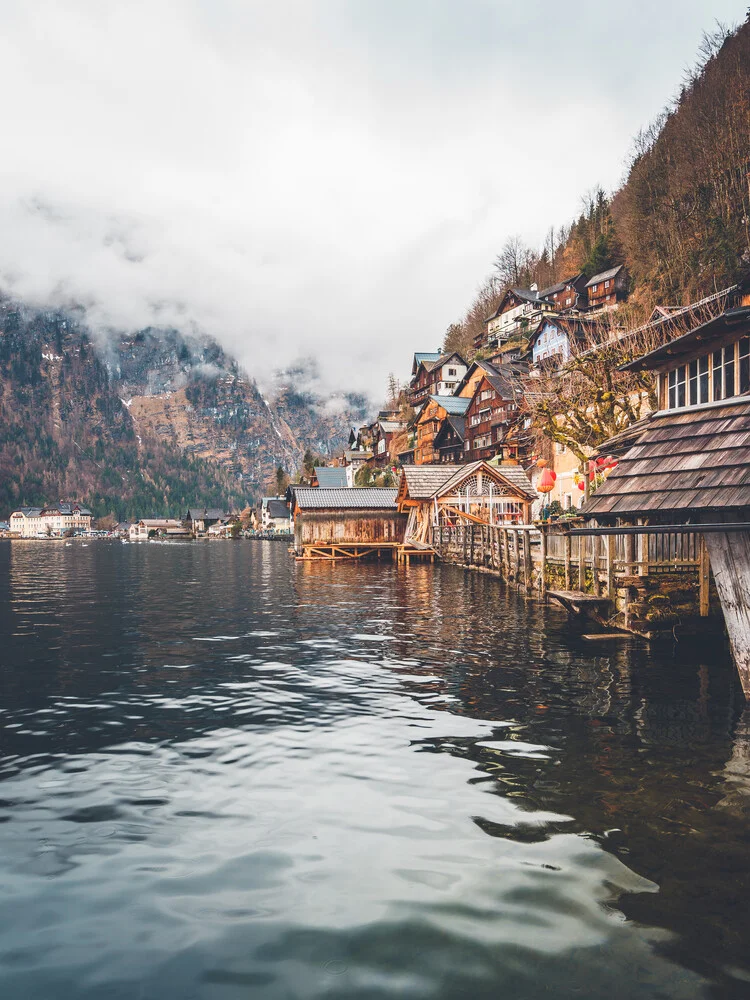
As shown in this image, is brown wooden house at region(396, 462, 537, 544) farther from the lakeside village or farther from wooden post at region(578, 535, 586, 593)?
wooden post at region(578, 535, 586, 593)

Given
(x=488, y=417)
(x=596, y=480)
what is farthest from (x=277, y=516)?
(x=596, y=480)

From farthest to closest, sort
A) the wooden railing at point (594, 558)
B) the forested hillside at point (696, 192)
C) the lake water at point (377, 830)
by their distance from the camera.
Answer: the forested hillside at point (696, 192), the wooden railing at point (594, 558), the lake water at point (377, 830)

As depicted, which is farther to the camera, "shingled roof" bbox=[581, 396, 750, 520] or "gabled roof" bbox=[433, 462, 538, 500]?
"gabled roof" bbox=[433, 462, 538, 500]

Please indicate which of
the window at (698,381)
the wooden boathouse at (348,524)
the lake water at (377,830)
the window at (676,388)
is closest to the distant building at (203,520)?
the wooden boathouse at (348,524)

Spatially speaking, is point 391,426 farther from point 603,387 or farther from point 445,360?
point 603,387

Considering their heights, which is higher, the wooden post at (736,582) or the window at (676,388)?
the window at (676,388)

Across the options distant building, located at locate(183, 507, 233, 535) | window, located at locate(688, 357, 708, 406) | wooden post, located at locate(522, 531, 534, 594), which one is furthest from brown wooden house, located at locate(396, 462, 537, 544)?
distant building, located at locate(183, 507, 233, 535)

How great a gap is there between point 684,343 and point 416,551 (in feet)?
125

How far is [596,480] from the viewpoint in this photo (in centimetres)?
2736

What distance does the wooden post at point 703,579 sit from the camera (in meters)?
17.1

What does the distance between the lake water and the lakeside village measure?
114 inches

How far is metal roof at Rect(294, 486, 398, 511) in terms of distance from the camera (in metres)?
60.2

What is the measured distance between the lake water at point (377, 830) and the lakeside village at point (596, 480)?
2906 mm

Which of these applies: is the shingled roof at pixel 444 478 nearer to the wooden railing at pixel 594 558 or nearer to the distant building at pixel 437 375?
the wooden railing at pixel 594 558
